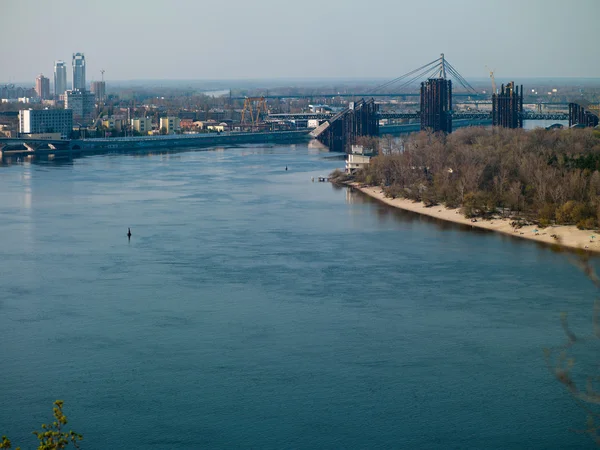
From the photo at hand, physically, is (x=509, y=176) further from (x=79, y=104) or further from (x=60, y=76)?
(x=60, y=76)

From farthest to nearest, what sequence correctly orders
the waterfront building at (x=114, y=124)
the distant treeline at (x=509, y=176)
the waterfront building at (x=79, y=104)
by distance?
the waterfront building at (x=79, y=104) → the waterfront building at (x=114, y=124) → the distant treeline at (x=509, y=176)

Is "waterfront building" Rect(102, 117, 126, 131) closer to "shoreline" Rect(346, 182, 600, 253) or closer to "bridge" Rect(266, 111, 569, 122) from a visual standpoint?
"bridge" Rect(266, 111, 569, 122)

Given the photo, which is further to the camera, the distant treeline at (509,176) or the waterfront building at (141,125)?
the waterfront building at (141,125)

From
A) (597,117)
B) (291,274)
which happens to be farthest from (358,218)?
(597,117)

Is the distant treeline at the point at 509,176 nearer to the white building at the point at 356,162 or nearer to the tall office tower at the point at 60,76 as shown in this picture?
the white building at the point at 356,162

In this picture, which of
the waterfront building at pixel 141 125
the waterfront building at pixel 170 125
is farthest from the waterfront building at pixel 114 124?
the waterfront building at pixel 170 125

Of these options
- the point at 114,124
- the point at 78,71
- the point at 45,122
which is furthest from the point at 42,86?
the point at 45,122
